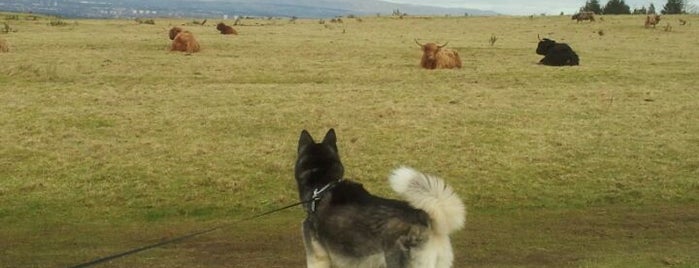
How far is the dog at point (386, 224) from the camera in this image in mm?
5191

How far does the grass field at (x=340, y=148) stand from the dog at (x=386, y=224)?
7.26 ft

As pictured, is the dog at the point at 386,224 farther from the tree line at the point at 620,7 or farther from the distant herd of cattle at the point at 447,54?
the tree line at the point at 620,7

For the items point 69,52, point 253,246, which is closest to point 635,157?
point 253,246

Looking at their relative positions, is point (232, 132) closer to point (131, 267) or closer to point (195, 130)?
point (195, 130)

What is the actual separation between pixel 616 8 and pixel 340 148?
81381mm

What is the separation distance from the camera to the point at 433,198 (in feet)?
17.0

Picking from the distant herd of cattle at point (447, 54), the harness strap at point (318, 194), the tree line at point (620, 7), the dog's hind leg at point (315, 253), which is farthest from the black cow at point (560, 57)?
the tree line at point (620, 7)

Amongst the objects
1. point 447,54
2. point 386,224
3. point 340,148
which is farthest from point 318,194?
point 447,54

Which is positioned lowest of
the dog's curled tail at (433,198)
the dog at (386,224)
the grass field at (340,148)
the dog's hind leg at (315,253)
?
the grass field at (340,148)

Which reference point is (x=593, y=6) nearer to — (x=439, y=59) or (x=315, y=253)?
(x=439, y=59)

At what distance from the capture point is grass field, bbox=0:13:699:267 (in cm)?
880

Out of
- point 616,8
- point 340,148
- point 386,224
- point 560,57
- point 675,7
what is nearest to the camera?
point 386,224

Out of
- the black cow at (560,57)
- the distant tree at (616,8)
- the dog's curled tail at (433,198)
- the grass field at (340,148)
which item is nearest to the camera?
the dog's curled tail at (433,198)

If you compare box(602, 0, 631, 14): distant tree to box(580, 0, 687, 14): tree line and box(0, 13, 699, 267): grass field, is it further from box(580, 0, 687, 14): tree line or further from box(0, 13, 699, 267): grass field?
box(0, 13, 699, 267): grass field
